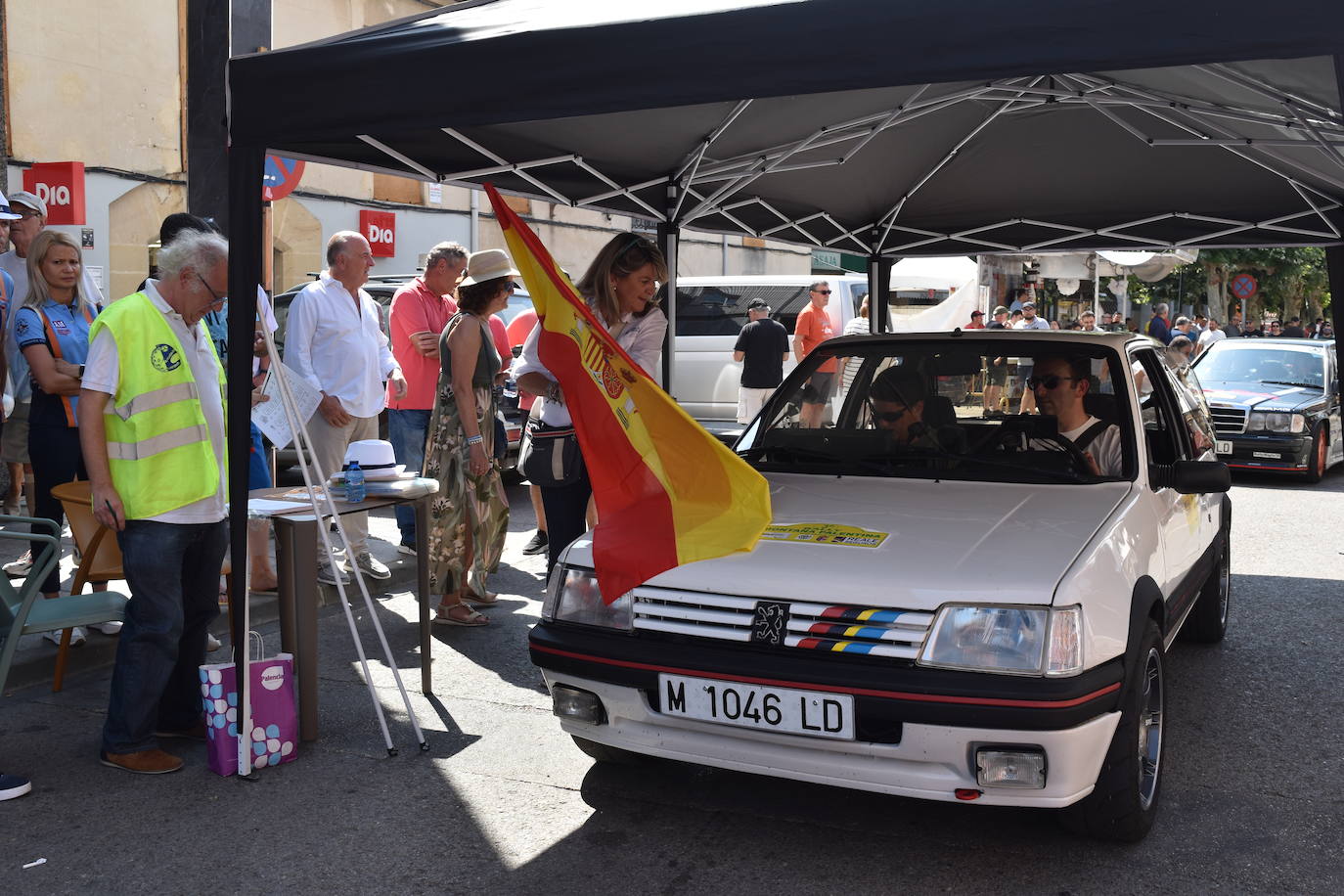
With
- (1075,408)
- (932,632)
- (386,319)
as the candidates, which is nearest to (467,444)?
(1075,408)

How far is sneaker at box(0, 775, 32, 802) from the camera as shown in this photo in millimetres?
4129

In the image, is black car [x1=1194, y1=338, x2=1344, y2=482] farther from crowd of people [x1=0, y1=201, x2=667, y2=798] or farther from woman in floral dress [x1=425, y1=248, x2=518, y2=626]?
woman in floral dress [x1=425, y1=248, x2=518, y2=626]

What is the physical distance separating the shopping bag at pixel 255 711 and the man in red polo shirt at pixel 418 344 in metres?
3.45

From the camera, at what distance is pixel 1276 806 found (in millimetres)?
4141

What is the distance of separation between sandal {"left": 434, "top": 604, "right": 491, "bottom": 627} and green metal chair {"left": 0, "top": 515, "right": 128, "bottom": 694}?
6.92 ft

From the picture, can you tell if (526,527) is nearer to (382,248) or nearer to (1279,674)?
(1279,674)

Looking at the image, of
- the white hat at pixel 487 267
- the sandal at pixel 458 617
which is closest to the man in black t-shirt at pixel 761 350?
the sandal at pixel 458 617

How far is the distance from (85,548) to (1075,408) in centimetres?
426

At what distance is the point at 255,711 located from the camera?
4387 mm

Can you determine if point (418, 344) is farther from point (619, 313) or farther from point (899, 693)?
point (899, 693)

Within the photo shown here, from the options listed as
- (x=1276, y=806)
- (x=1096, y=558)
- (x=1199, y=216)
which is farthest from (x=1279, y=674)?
(x=1199, y=216)

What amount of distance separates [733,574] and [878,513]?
685 millimetres

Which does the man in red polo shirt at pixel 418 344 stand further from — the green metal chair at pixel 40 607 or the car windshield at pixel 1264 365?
the car windshield at pixel 1264 365

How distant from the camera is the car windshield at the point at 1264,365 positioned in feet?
47.1
